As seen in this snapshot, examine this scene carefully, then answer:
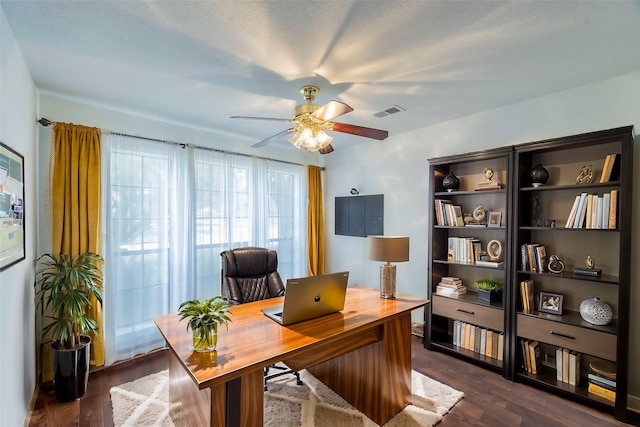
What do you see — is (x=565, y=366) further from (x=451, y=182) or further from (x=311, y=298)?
(x=311, y=298)

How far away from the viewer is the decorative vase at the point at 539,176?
257 cm

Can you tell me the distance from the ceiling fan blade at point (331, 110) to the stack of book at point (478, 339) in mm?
2480

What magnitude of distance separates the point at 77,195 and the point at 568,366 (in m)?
4.43

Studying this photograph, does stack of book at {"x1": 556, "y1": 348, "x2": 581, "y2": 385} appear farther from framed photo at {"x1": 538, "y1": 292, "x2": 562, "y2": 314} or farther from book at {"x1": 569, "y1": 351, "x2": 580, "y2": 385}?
framed photo at {"x1": 538, "y1": 292, "x2": 562, "y2": 314}

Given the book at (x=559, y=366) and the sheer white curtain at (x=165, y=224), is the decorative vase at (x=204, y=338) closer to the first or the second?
the sheer white curtain at (x=165, y=224)

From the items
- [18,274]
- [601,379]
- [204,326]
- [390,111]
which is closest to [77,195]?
[18,274]

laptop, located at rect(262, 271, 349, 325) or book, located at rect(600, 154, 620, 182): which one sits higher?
book, located at rect(600, 154, 620, 182)

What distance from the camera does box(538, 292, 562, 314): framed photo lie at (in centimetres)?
253

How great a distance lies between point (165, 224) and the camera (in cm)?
322

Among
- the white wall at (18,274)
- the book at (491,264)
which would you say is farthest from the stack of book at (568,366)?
the white wall at (18,274)

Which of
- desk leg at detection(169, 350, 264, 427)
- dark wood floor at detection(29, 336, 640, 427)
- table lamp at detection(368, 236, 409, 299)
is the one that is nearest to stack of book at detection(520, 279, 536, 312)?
dark wood floor at detection(29, 336, 640, 427)

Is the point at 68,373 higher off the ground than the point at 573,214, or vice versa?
the point at 573,214

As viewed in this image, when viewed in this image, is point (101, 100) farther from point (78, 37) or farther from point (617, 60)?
point (617, 60)

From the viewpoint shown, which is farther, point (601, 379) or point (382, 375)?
point (601, 379)
